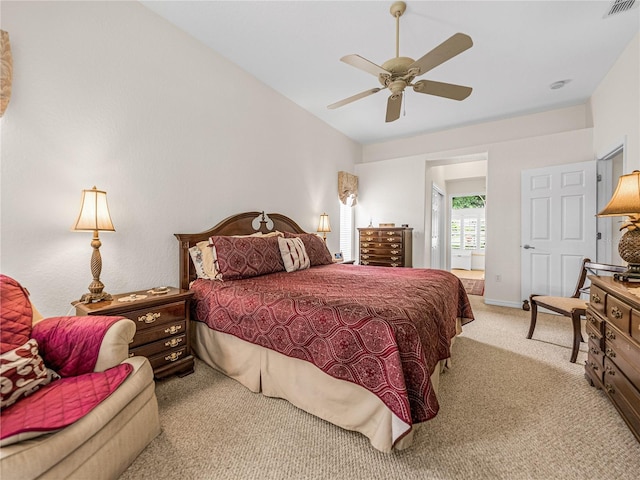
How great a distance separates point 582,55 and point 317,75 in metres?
2.90

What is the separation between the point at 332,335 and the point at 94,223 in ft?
5.80

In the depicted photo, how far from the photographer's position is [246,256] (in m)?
2.64

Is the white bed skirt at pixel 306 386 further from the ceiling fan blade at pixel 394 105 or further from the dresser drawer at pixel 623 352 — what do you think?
the ceiling fan blade at pixel 394 105

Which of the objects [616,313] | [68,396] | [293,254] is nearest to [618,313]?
[616,313]

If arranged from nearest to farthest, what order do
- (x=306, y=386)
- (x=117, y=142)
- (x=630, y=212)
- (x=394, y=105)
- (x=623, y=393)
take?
(x=623, y=393) < (x=306, y=386) < (x=630, y=212) < (x=117, y=142) < (x=394, y=105)

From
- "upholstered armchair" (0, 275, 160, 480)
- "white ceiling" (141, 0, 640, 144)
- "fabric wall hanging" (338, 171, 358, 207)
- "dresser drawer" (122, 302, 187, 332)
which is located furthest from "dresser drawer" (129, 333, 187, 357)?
"fabric wall hanging" (338, 171, 358, 207)

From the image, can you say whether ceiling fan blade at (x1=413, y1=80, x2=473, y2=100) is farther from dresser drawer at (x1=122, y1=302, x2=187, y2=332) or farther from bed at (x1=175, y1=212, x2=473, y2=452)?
dresser drawer at (x1=122, y1=302, x2=187, y2=332)

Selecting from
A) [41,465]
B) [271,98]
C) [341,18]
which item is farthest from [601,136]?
[41,465]

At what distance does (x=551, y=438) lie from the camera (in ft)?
5.02

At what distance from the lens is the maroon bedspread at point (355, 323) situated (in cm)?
133

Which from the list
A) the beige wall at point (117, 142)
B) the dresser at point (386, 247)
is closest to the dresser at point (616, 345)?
the dresser at point (386, 247)

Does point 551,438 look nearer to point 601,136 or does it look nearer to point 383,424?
point 383,424

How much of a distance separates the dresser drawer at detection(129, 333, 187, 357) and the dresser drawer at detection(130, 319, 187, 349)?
30mm

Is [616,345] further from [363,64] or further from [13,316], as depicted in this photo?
[13,316]
